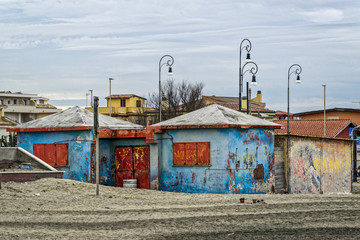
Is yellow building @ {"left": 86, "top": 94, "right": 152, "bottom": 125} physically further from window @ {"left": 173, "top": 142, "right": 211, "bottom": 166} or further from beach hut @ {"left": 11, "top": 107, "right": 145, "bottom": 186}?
window @ {"left": 173, "top": 142, "right": 211, "bottom": 166}

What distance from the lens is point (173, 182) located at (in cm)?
2447

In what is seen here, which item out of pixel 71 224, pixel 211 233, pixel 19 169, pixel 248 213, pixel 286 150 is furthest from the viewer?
pixel 286 150

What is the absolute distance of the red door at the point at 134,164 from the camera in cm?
2542

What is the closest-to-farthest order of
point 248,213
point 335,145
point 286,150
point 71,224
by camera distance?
point 71,224, point 248,213, point 286,150, point 335,145

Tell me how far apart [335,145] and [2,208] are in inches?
661

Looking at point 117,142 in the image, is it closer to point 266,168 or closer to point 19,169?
point 19,169

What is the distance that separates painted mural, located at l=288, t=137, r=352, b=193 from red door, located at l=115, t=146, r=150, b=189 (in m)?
5.83

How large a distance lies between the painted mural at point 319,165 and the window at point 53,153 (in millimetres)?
9241

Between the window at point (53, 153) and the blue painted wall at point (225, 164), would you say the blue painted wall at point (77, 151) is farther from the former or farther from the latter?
the blue painted wall at point (225, 164)

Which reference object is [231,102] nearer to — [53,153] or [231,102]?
[231,102]

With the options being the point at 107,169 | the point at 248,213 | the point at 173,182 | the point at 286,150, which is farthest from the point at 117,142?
the point at 248,213

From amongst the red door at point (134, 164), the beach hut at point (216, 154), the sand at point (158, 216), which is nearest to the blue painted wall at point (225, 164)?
the beach hut at point (216, 154)

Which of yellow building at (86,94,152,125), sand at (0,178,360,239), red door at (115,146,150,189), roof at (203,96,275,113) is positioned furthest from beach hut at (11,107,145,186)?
yellow building at (86,94,152,125)

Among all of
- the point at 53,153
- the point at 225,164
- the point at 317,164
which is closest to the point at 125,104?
the point at 53,153
